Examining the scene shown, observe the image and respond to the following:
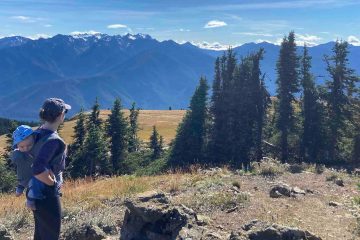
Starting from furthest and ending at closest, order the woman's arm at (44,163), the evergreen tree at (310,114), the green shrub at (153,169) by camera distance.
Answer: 1. the evergreen tree at (310,114)
2. the green shrub at (153,169)
3. the woman's arm at (44,163)

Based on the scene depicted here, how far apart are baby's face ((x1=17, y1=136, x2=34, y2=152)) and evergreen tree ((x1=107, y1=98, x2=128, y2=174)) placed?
45.0 m

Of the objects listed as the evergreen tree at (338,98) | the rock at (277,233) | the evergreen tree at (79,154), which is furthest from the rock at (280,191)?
the evergreen tree at (338,98)

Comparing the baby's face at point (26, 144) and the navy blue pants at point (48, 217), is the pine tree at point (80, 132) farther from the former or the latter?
the baby's face at point (26, 144)

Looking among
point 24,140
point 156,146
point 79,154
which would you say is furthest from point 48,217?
point 156,146

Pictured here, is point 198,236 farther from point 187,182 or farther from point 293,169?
point 293,169

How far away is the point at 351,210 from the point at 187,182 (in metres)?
5.17

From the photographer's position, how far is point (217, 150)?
48188mm

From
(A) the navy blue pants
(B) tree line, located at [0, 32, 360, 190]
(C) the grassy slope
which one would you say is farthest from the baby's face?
(B) tree line, located at [0, 32, 360, 190]

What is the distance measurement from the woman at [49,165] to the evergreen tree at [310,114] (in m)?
39.5

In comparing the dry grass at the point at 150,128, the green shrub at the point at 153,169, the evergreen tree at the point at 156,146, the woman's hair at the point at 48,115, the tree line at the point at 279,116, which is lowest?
the dry grass at the point at 150,128

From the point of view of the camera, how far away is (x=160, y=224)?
27.7ft

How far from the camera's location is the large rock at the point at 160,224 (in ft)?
26.9

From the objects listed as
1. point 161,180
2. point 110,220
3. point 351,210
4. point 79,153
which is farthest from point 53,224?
point 79,153

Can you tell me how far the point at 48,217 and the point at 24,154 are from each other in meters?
1.05
